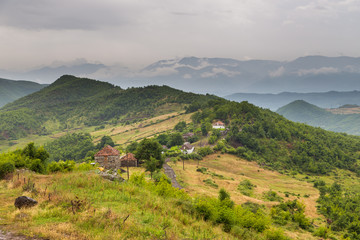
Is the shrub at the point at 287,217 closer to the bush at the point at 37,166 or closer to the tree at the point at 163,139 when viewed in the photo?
the bush at the point at 37,166

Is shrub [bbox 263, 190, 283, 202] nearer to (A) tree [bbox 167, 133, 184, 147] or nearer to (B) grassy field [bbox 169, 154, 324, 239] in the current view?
(B) grassy field [bbox 169, 154, 324, 239]

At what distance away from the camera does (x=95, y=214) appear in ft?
39.5

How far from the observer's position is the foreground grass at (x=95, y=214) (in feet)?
34.0

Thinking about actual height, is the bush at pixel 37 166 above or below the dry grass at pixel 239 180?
above

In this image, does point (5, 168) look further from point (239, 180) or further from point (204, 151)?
point (204, 151)

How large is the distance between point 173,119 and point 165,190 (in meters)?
139

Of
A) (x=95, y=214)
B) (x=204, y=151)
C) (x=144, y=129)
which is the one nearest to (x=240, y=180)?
(x=204, y=151)

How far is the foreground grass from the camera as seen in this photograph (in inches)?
408

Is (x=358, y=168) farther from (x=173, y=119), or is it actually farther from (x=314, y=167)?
(x=173, y=119)

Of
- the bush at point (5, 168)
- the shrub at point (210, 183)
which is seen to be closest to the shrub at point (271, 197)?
the shrub at point (210, 183)

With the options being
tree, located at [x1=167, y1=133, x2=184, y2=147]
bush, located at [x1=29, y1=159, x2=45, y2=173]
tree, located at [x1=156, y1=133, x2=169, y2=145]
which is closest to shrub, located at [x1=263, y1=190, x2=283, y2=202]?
bush, located at [x1=29, y1=159, x2=45, y2=173]

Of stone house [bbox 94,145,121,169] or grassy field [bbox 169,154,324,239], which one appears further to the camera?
stone house [bbox 94,145,121,169]

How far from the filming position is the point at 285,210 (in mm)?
43500

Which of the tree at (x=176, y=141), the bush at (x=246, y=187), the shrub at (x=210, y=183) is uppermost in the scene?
the tree at (x=176, y=141)
